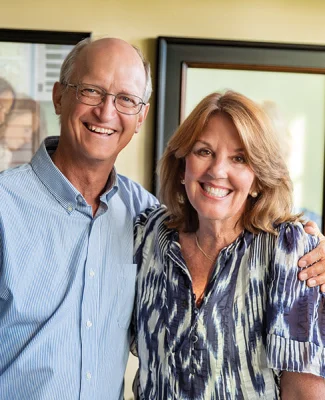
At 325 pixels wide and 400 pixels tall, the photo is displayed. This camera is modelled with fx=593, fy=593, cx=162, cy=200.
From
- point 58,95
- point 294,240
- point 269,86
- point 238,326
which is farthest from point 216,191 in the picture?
point 269,86

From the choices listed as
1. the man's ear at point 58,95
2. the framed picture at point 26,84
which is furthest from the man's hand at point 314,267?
the framed picture at point 26,84

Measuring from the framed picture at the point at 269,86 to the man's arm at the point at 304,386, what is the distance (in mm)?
1304

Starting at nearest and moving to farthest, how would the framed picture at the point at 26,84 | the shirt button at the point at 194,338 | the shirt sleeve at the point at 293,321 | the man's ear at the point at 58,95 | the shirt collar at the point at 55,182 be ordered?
1. the shirt sleeve at the point at 293,321
2. the shirt button at the point at 194,338
3. the shirt collar at the point at 55,182
4. the man's ear at the point at 58,95
5. the framed picture at the point at 26,84

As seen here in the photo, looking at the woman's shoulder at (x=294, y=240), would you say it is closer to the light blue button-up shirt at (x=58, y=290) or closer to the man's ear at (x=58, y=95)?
the light blue button-up shirt at (x=58, y=290)

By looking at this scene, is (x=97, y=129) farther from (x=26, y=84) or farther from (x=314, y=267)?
(x=26, y=84)

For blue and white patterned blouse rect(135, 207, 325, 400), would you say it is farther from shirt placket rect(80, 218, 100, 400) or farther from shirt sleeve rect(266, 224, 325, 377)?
shirt placket rect(80, 218, 100, 400)

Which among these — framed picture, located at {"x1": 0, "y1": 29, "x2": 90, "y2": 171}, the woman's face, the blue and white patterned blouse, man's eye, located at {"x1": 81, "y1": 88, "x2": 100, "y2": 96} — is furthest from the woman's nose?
framed picture, located at {"x1": 0, "y1": 29, "x2": 90, "y2": 171}

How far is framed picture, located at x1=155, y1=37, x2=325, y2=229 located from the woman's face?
38.1 inches

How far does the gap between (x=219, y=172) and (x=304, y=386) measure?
1.88 ft

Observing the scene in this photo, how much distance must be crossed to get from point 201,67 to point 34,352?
1.52 meters

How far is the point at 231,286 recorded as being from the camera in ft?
5.12

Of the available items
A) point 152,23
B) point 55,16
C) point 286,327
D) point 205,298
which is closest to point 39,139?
point 55,16

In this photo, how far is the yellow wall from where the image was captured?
2.52m

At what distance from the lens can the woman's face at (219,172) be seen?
156cm
